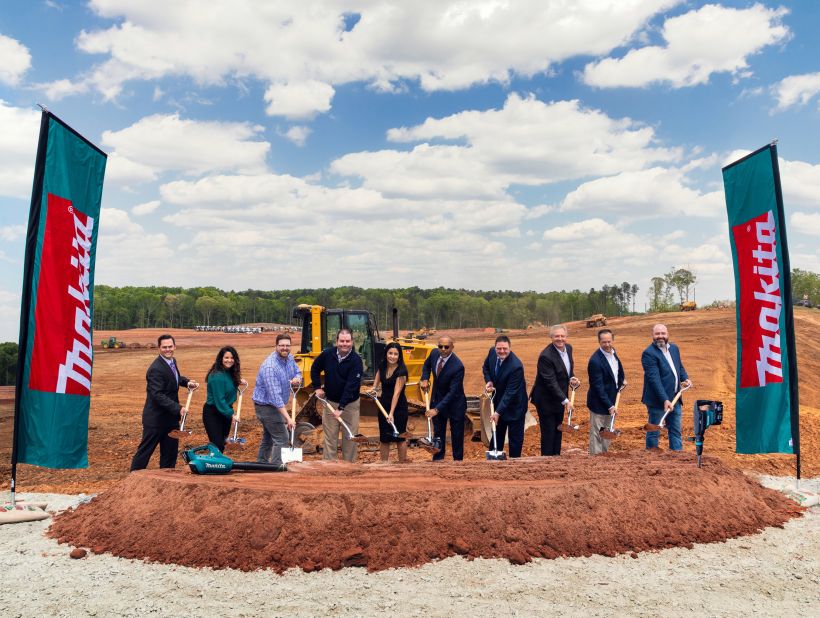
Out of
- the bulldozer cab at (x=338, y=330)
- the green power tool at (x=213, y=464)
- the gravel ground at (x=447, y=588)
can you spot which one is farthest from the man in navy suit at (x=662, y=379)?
the bulldozer cab at (x=338, y=330)

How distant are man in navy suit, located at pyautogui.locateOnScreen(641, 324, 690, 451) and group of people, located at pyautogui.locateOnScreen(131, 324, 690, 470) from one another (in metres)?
0.01

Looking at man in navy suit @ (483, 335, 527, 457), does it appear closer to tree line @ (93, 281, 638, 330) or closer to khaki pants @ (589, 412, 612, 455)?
khaki pants @ (589, 412, 612, 455)

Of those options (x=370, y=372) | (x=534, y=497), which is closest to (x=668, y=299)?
(x=370, y=372)

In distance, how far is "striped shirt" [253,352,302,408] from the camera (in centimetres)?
709

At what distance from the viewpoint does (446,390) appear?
7.80m

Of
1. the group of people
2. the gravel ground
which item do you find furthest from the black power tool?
the gravel ground

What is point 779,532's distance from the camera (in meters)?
5.90

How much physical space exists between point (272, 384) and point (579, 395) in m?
13.8

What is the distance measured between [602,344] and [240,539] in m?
4.70

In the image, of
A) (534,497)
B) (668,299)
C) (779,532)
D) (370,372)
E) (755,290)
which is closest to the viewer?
(534,497)

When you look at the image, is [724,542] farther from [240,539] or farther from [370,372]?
[370,372]

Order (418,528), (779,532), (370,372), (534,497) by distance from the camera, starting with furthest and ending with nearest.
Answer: (370,372)
(779,532)
(534,497)
(418,528)

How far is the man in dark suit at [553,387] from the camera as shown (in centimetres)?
757

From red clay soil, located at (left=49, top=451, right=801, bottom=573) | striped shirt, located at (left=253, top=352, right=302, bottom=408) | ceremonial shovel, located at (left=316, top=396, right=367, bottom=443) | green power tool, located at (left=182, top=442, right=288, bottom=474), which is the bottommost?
red clay soil, located at (left=49, top=451, right=801, bottom=573)
